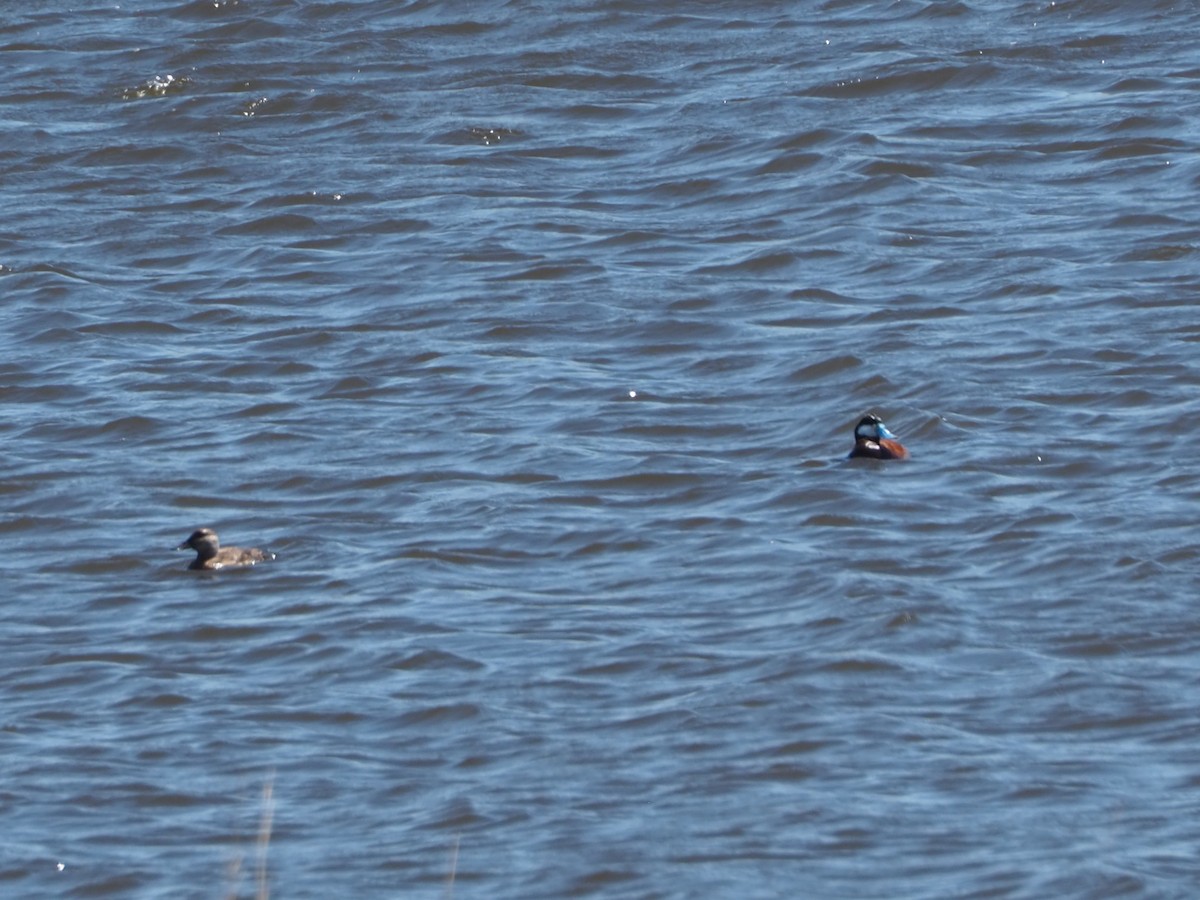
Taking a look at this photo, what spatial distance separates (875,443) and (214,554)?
3.41 meters

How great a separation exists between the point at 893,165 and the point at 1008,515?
19.9ft

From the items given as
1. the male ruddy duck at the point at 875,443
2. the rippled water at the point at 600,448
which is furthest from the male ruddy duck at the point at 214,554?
the male ruddy duck at the point at 875,443

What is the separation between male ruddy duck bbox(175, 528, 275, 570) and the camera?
12156 mm

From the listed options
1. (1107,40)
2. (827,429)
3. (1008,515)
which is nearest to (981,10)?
(1107,40)

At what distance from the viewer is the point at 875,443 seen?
43.2 ft

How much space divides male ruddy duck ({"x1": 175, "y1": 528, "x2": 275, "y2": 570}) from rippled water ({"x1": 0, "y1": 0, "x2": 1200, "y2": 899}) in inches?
6.3

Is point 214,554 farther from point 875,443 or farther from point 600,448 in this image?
point 875,443

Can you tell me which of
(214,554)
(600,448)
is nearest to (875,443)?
(600,448)

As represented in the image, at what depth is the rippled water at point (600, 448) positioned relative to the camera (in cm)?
923

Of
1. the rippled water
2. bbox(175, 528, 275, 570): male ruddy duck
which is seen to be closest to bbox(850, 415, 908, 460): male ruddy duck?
the rippled water

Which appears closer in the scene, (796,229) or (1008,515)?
(1008,515)

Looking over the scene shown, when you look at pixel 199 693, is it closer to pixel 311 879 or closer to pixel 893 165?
pixel 311 879

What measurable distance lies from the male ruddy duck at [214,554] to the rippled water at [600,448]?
160 millimetres

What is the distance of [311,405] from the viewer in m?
14.7
